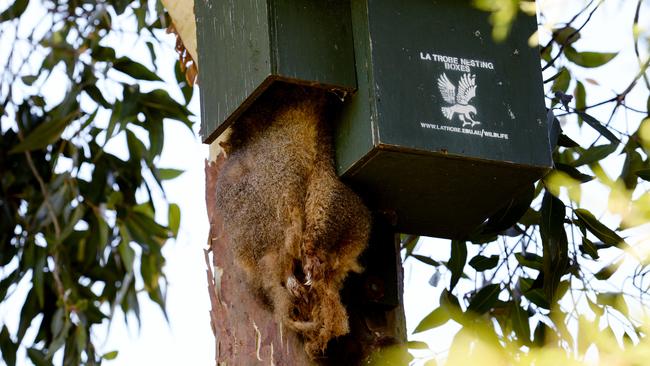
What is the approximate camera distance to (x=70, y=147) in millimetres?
3684

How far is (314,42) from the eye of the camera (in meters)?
2.43

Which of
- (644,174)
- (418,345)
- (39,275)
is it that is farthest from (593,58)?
(39,275)

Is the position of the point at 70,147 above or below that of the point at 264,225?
above

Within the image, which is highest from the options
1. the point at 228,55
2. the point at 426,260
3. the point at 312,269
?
the point at 228,55

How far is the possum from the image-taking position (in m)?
2.32

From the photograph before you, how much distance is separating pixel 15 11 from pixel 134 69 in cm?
52

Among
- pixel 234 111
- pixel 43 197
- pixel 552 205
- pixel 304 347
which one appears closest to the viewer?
pixel 304 347

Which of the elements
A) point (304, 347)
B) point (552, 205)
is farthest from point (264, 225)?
point (552, 205)

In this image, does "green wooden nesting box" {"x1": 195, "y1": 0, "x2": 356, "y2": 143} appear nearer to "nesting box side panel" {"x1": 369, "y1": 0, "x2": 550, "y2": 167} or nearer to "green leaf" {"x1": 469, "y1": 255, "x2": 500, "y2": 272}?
"nesting box side panel" {"x1": 369, "y1": 0, "x2": 550, "y2": 167}

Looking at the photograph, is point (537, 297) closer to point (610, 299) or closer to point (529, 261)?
point (529, 261)

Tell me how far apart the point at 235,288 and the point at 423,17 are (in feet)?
2.56

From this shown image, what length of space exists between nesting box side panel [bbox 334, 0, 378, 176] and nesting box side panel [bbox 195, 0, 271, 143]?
20cm

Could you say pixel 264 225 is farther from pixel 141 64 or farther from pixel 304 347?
pixel 141 64

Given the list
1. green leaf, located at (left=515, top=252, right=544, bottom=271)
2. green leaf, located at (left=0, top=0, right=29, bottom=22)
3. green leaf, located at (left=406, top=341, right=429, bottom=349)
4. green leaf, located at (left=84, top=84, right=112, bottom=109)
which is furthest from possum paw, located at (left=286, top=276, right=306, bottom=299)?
green leaf, located at (left=0, top=0, right=29, bottom=22)
